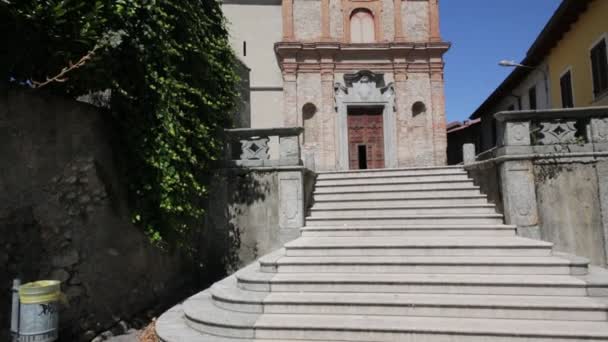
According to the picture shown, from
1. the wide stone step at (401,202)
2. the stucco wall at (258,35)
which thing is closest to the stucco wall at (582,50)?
the wide stone step at (401,202)

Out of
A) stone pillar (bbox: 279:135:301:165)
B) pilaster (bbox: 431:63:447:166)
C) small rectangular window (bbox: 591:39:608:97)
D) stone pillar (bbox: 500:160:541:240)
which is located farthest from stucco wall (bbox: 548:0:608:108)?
stone pillar (bbox: 279:135:301:165)

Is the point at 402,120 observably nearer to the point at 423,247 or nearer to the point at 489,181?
the point at 489,181

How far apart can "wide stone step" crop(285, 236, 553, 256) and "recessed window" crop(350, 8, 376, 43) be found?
10507 millimetres

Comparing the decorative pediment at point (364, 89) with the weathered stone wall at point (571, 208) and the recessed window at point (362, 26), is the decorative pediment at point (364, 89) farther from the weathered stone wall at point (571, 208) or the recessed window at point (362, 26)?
the weathered stone wall at point (571, 208)

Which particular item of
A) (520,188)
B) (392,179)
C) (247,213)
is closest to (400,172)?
(392,179)

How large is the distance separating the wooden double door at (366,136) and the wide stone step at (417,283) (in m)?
9.41

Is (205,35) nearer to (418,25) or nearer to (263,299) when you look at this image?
(263,299)

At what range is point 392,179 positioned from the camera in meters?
8.12

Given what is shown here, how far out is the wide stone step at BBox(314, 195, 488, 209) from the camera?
706 centimetres

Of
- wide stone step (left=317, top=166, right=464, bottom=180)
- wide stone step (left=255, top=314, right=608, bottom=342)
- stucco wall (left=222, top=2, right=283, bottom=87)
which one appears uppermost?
stucco wall (left=222, top=2, right=283, bottom=87)

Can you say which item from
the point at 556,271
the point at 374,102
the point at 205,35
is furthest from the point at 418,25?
the point at 556,271

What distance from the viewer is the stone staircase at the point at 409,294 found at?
3936 millimetres

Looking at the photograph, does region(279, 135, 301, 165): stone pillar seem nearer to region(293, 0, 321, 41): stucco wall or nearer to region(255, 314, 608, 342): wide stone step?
region(255, 314, 608, 342): wide stone step

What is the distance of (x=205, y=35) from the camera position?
655 centimetres
